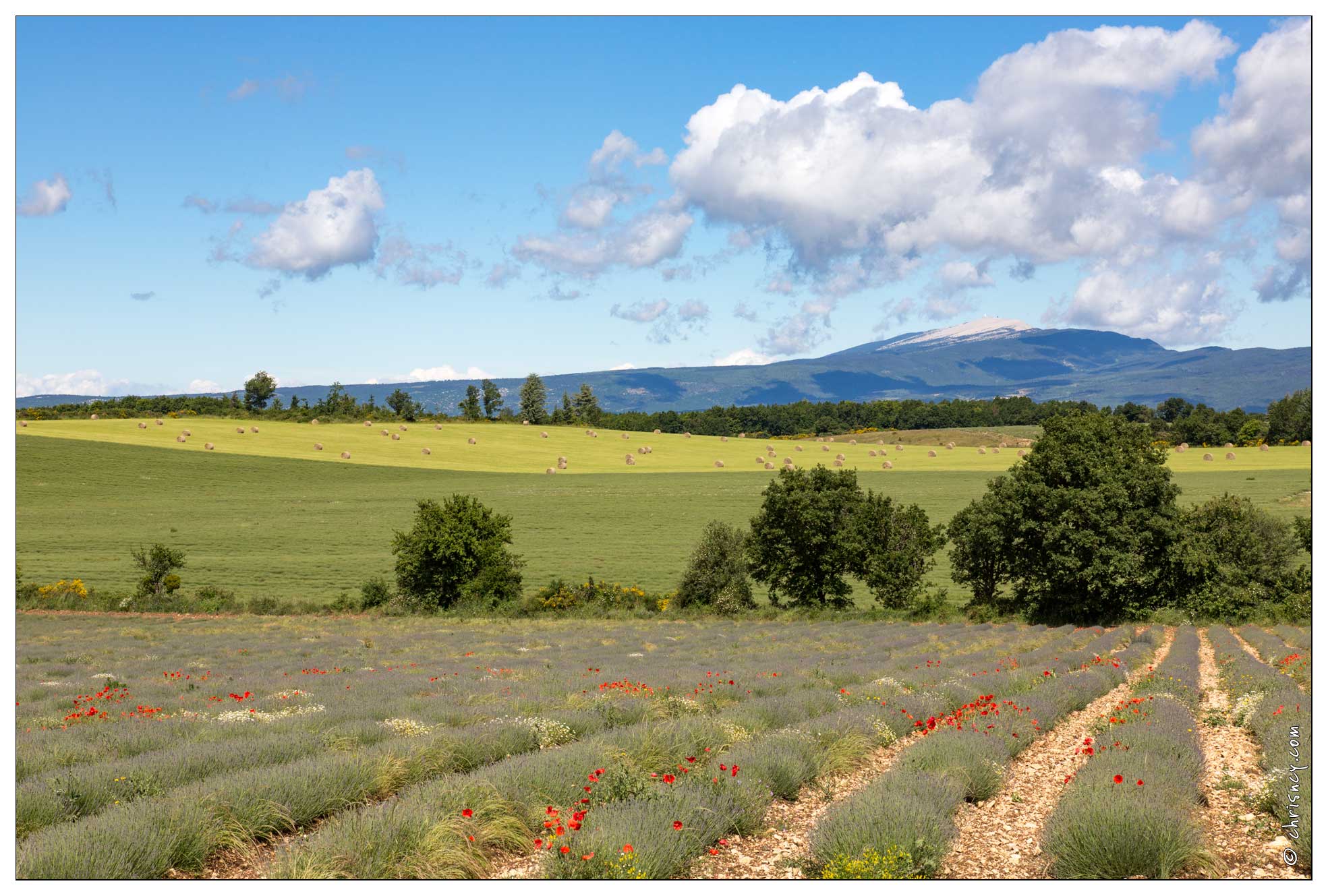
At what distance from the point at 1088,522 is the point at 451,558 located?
3129 centimetres

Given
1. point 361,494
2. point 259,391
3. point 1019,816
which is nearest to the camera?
point 1019,816

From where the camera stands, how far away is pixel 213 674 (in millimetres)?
19391

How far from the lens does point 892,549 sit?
4719 cm

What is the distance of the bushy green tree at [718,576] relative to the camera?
45625mm

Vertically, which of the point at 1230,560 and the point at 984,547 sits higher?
the point at 984,547

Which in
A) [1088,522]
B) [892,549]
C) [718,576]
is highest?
[1088,522]

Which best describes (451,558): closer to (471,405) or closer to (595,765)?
(595,765)

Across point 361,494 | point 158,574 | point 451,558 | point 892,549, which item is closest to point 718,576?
point 892,549

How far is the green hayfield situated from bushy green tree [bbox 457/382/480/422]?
32.7 m

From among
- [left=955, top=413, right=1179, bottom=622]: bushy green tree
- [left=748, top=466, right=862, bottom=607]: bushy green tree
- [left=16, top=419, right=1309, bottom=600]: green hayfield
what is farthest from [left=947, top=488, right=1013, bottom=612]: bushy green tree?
[left=16, top=419, right=1309, bottom=600]: green hayfield

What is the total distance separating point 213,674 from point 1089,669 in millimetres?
18495

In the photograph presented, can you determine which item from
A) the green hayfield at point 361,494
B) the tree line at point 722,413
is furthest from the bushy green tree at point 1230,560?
the tree line at point 722,413

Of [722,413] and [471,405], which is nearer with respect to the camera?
[722,413]

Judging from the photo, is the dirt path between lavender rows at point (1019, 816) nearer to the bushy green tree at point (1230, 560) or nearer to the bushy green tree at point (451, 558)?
the bushy green tree at point (1230, 560)
